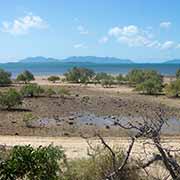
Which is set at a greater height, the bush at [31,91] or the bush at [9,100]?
the bush at [9,100]

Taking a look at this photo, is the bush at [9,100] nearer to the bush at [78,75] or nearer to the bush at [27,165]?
the bush at [27,165]

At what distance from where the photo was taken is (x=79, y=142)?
28625 millimetres

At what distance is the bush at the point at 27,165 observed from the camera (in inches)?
488

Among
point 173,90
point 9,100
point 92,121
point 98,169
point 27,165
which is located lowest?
point 92,121

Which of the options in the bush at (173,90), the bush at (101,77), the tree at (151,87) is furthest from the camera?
the bush at (101,77)

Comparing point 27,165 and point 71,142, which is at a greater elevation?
point 27,165

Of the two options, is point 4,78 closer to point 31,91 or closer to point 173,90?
point 31,91

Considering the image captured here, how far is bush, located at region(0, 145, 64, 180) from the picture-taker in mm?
12398

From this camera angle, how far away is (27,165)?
12672 mm

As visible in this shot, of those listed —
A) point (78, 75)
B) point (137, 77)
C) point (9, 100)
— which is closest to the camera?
point (9, 100)

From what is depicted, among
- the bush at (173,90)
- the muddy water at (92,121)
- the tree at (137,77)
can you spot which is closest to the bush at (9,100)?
the muddy water at (92,121)

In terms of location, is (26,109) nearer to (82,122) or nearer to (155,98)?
(82,122)

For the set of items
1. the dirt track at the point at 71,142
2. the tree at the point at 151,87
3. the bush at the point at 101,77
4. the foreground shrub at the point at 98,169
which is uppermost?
the foreground shrub at the point at 98,169

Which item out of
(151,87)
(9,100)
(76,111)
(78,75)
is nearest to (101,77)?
(78,75)
